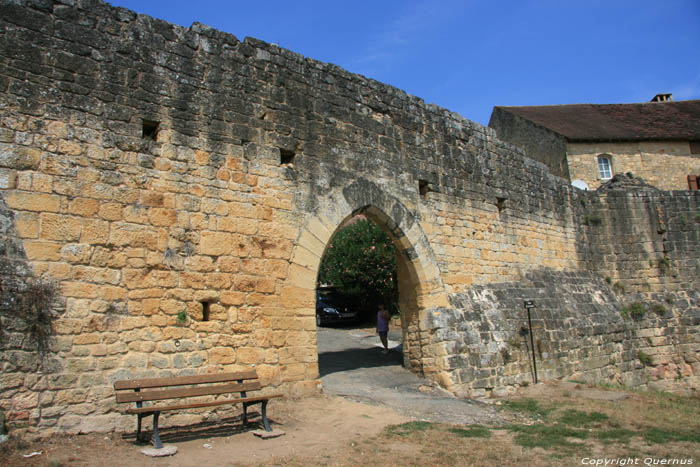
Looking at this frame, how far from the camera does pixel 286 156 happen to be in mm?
7547

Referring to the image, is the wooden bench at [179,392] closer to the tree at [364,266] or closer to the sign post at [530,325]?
the sign post at [530,325]

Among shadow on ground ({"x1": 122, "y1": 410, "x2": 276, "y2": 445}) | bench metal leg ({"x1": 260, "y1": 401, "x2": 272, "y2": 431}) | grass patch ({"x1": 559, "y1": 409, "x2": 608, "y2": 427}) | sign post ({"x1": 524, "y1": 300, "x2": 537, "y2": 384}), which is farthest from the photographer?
sign post ({"x1": 524, "y1": 300, "x2": 537, "y2": 384})

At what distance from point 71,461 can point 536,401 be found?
6616 millimetres

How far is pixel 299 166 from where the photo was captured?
7.54 meters

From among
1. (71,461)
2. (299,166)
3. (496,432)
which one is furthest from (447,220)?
(71,461)

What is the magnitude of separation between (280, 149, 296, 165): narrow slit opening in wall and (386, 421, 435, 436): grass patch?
377 cm

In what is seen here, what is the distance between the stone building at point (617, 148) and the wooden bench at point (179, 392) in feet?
60.7

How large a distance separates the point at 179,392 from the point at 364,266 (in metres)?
14.2

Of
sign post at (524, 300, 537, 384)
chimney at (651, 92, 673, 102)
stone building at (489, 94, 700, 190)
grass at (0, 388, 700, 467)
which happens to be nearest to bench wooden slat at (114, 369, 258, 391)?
grass at (0, 388, 700, 467)

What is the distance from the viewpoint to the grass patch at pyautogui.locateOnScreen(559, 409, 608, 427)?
6.85 meters

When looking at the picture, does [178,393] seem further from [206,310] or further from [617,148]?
[617,148]

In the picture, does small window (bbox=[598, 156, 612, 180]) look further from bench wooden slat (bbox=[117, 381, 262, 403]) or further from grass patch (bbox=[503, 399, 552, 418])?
bench wooden slat (bbox=[117, 381, 262, 403])

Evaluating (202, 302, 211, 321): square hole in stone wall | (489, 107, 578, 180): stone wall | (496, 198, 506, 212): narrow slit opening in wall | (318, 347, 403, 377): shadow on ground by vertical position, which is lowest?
(318, 347, 403, 377): shadow on ground

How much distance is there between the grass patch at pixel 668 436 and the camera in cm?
595
